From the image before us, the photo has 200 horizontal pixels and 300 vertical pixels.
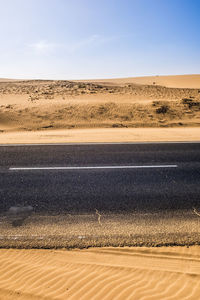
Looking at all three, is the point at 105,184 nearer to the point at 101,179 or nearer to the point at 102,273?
the point at 101,179

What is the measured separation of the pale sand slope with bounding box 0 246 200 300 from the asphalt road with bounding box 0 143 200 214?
4.09 feet

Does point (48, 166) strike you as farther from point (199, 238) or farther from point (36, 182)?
point (199, 238)

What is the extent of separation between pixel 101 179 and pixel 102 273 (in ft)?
10.9

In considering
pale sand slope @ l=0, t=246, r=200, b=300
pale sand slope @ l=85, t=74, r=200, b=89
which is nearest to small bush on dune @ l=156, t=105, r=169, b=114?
pale sand slope @ l=0, t=246, r=200, b=300

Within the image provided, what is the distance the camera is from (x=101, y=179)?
6492 millimetres

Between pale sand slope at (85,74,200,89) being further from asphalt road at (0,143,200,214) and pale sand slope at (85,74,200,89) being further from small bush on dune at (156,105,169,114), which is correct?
asphalt road at (0,143,200,214)

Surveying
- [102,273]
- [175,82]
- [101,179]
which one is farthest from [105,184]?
[175,82]

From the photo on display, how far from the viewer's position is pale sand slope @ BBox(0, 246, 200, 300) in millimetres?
2934

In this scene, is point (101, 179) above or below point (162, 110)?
below

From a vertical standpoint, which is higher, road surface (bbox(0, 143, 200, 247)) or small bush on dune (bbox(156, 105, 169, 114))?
small bush on dune (bbox(156, 105, 169, 114))

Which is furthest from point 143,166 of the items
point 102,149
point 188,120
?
point 188,120

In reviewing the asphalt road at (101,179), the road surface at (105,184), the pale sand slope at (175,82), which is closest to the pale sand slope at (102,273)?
the road surface at (105,184)

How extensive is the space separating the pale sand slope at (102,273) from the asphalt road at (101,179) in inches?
A: 49.0

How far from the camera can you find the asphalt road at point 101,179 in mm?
5164
